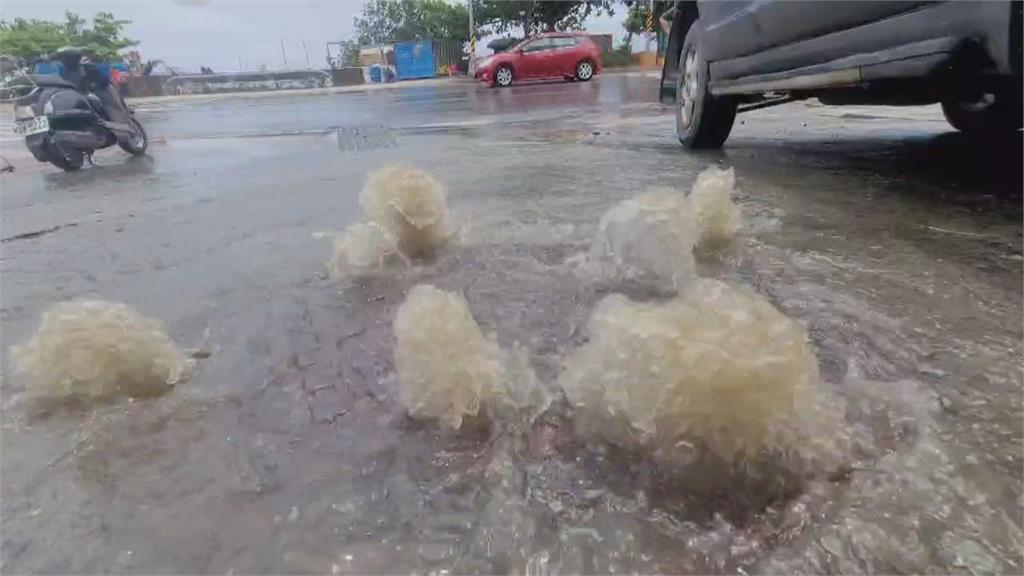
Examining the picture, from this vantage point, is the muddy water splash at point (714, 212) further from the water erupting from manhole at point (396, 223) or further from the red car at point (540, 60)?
the red car at point (540, 60)

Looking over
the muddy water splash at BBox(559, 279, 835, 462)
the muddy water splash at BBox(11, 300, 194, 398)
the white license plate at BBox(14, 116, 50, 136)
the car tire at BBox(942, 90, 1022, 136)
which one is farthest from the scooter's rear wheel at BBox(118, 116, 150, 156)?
the car tire at BBox(942, 90, 1022, 136)

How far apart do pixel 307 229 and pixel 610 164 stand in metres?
2.21

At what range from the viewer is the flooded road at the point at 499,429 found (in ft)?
3.29

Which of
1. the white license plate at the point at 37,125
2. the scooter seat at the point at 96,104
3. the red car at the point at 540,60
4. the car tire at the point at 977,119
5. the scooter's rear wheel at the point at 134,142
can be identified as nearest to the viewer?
the car tire at the point at 977,119

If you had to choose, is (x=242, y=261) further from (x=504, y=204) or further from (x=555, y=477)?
(x=555, y=477)

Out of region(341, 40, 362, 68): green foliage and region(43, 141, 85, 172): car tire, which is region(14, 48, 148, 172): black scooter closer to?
region(43, 141, 85, 172): car tire

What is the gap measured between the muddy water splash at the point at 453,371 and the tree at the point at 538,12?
125 ft

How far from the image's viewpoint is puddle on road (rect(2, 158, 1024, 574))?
0.99m

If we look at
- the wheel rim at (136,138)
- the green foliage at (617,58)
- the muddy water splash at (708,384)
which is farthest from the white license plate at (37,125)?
the green foliage at (617,58)

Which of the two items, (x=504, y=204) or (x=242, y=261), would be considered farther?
(x=504, y=204)

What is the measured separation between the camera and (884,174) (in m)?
3.83

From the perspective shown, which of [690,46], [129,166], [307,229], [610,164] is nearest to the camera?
[307,229]

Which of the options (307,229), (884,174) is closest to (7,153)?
(307,229)

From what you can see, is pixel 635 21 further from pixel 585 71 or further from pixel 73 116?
pixel 73 116
